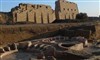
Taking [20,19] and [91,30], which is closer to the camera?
[91,30]

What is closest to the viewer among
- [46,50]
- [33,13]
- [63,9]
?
[46,50]

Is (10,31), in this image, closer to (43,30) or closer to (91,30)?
(43,30)

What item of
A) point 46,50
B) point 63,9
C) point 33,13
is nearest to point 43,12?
point 33,13

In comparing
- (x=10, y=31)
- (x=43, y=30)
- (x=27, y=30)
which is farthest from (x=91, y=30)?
(x=10, y=31)

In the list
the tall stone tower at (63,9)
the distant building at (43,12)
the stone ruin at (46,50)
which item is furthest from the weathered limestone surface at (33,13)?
the stone ruin at (46,50)

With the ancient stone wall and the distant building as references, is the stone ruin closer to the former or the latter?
the distant building

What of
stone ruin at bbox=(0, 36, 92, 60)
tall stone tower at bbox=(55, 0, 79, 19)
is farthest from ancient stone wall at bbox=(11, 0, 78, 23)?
stone ruin at bbox=(0, 36, 92, 60)

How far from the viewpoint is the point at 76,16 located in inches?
2276

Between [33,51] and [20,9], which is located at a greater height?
[20,9]

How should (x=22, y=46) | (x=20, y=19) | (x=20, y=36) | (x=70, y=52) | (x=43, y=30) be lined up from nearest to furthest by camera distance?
(x=70, y=52) → (x=22, y=46) → (x=20, y=36) → (x=43, y=30) → (x=20, y=19)

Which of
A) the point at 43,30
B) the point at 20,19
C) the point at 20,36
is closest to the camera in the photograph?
the point at 20,36

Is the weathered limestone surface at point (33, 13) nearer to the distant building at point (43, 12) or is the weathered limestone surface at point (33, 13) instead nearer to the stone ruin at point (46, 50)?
the distant building at point (43, 12)

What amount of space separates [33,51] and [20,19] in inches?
788

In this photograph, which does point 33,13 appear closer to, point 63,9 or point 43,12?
point 43,12
